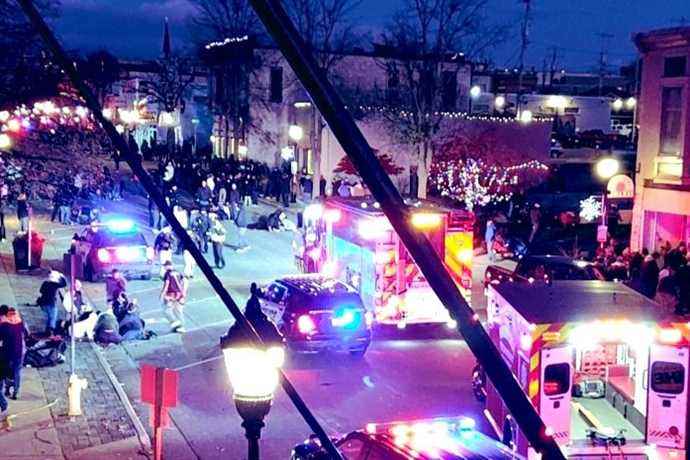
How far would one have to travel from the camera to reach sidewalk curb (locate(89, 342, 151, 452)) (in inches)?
492

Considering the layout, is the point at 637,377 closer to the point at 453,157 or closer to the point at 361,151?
the point at 361,151

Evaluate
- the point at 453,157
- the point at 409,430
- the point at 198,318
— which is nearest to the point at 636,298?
the point at 409,430

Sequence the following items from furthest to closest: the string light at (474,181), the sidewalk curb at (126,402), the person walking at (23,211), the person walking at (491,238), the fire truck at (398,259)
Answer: the string light at (474,181)
the person walking at (491,238)
the person walking at (23,211)
the fire truck at (398,259)
the sidewalk curb at (126,402)

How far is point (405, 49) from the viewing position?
44.7 meters

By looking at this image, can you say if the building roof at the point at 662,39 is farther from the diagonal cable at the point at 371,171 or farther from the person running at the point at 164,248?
the diagonal cable at the point at 371,171

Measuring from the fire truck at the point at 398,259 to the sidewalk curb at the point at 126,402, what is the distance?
542 cm

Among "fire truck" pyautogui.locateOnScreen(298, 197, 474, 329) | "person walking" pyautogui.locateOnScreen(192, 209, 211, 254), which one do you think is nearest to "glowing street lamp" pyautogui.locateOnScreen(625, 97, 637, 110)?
"person walking" pyautogui.locateOnScreen(192, 209, 211, 254)

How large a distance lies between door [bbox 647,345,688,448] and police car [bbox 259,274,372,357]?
277 inches

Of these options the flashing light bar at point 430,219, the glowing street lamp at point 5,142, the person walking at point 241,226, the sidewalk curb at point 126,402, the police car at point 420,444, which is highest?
the glowing street lamp at point 5,142

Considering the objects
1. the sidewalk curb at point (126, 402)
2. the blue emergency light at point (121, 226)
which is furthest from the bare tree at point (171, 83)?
the sidewalk curb at point (126, 402)

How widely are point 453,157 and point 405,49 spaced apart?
6.12 metres

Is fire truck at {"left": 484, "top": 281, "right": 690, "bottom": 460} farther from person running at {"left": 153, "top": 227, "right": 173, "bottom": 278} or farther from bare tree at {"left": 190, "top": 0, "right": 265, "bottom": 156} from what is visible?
bare tree at {"left": 190, "top": 0, "right": 265, "bottom": 156}

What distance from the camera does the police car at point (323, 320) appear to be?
1677 centimetres

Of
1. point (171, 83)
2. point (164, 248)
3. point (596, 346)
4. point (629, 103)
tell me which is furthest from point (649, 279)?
point (629, 103)
